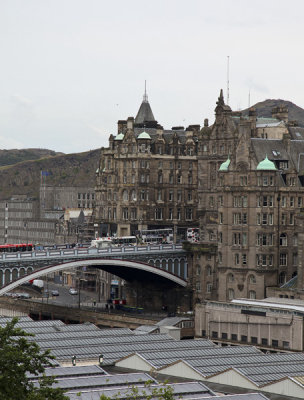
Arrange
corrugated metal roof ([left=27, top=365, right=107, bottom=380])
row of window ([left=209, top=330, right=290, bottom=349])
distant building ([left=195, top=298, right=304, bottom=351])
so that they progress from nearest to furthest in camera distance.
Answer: corrugated metal roof ([left=27, top=365, right=107, bottom=380])
distant building ([left=195, top=298, right=304, bottom=351])
row of window ([left=209, top=330, right=290, bottom=349])

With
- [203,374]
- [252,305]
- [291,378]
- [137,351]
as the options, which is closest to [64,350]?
[137,351]

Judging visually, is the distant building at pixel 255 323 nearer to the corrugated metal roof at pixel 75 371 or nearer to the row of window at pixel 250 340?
the row of window at pixel 250 340

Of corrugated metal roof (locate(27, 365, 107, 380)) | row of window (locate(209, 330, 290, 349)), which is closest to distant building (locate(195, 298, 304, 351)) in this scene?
row of window (locate(209, 330, 290, 349))

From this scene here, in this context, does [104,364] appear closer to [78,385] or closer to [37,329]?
[78,385]

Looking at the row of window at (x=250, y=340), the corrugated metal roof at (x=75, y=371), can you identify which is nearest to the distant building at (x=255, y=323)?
the row of window at (x=250, y=340)

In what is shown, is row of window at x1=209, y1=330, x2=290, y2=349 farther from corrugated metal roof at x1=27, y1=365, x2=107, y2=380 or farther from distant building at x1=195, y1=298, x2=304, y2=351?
corrugated metal roof at x1=27, y1=365, x2=107, y2=380

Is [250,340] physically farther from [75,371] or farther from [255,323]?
[75,371]

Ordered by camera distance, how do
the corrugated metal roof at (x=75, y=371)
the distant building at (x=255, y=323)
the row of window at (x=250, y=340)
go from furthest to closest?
the row of window at (x=250, y=340)
the distant building at (x=255, y=323)
the corrugated metal roof at (x=75, y=371)

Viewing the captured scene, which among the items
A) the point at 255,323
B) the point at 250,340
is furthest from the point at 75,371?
the point at 250,340

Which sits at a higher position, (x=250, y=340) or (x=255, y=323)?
(x=255, y=323)

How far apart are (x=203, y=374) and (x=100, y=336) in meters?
35.8

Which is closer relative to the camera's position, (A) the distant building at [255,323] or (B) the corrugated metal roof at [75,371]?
(B) the corrugated metal roof at [75,371]

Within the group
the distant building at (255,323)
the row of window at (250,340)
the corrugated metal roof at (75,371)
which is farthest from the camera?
the row of window at (250,340)

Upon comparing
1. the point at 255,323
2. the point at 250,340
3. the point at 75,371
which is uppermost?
the point at 255,323
